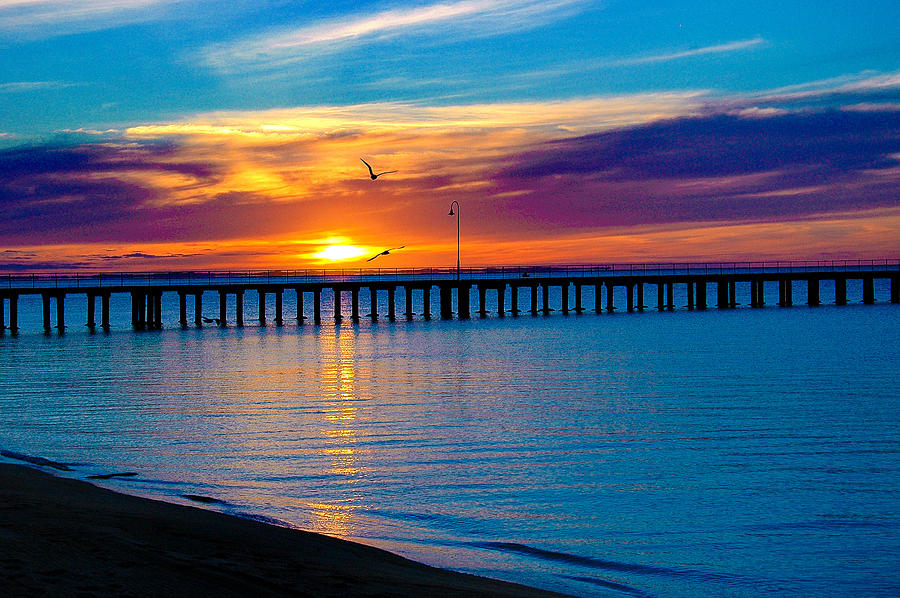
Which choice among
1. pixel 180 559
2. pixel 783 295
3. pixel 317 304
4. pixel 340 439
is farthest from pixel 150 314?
pixel 180 559

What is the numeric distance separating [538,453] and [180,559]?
968 centimetres

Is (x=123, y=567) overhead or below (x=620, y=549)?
overhead

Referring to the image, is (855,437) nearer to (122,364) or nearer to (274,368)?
(274,368)

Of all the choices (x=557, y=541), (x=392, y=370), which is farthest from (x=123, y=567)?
(x=392, y=370)

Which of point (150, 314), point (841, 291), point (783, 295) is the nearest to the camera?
point (150, 314)

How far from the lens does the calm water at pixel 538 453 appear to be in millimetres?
10453

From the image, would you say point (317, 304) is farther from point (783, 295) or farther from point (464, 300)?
point (783, 295)

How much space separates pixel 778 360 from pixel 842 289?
6297 centimetres

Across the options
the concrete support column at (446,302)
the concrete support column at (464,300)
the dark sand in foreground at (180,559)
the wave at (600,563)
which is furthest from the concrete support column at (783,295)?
the dark sand in foreground at (180,559)

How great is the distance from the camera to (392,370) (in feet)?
111

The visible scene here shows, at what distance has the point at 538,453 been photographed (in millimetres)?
16797

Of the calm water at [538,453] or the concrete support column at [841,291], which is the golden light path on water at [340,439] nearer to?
the calm water at [538,453]

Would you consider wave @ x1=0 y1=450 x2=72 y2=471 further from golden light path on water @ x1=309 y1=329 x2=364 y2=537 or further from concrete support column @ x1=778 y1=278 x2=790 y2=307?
concrete support column @ x1=778 y1=278 x2=790 y2=307

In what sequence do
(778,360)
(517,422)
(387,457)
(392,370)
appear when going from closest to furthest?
(387,457)
(517,422)
(392,370)
(778,360)
